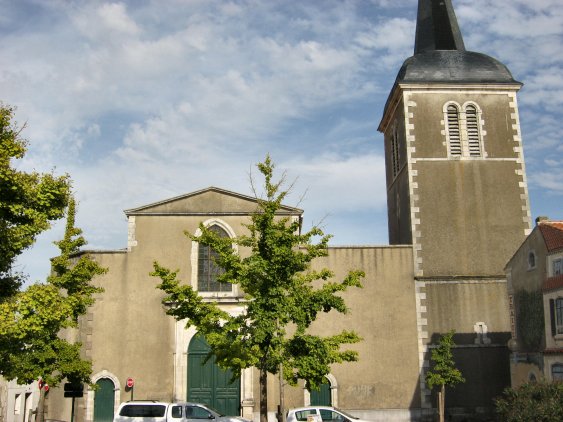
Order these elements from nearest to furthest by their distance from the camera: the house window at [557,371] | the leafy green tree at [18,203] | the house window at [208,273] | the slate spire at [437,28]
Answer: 1. the leafy green tree at [18,203]
2. the house window at [557,371]
3. the house window at [208,273]
4. the slate spire at [437,28]

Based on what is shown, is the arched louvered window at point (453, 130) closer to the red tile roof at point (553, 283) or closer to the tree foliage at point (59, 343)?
the red tile roof at point (553, 283)

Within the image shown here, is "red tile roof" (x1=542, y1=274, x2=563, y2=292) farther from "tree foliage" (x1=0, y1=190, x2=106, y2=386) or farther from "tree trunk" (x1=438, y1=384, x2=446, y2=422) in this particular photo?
"tree foliage" (x1=0, y1=190, x2=106, y2=386)

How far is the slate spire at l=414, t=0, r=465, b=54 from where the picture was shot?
24.8 m

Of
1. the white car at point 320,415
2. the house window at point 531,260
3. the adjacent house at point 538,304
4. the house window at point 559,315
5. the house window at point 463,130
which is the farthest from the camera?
the house window at point 463,130

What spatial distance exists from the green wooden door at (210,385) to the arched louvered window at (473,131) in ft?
39.4

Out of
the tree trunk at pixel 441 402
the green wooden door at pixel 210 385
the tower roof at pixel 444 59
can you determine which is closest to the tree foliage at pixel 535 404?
the tree trunk at pixel 441 402

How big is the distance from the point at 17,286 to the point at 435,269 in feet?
45.4

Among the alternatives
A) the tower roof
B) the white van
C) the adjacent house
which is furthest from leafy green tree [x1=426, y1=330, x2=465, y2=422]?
the tower roof

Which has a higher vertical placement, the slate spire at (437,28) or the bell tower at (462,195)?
the slate spire at (437,28)

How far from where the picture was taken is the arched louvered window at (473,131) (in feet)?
75.4

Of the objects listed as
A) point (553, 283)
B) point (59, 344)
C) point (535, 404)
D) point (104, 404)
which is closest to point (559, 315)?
point (553, 283)

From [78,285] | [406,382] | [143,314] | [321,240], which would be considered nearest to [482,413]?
[406,382]

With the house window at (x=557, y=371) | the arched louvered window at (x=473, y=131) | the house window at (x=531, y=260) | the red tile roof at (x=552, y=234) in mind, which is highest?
the arched louvered window at (x=473, y=131)

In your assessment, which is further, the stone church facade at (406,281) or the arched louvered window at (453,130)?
the arched louvered window at (453,130)
